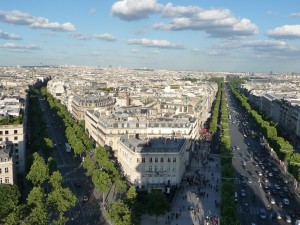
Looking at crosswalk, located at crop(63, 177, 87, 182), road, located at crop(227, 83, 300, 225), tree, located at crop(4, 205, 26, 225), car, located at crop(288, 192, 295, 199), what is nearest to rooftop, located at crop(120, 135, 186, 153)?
crosswalk, located at crop(63, 177, 87, 182)

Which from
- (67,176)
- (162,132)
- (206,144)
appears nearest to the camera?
(67,176)

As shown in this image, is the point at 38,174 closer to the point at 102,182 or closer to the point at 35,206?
the point at 35,206

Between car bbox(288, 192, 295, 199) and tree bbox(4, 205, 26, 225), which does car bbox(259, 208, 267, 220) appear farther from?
tree bbox(4, 205, 26, 225)

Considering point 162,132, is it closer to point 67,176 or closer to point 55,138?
point 67,176

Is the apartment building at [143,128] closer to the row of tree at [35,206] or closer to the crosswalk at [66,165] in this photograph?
the crosswalk at [66,165]

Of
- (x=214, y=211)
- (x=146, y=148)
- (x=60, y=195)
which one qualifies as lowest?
(x=214, y=211)

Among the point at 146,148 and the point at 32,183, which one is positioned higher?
the point at 146,148

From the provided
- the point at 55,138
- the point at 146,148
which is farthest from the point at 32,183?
the point at 55,138
